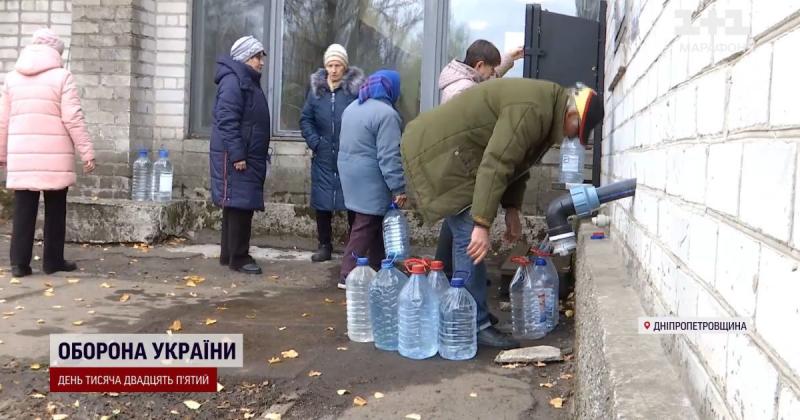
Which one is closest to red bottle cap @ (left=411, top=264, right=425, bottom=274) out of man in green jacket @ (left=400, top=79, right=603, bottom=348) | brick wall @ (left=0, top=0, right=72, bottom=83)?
man in green jacket @ (left=400, top=79, right=603, bottom=348)

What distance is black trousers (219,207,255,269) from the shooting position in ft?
19.0

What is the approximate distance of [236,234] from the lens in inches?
230

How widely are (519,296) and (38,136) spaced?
365 cm

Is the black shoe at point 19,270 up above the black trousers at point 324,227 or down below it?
below

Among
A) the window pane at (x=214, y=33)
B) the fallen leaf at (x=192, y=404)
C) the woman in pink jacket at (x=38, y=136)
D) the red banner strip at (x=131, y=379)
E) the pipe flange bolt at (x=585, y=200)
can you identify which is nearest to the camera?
the pipe flange bolt at (x=585, y=200)

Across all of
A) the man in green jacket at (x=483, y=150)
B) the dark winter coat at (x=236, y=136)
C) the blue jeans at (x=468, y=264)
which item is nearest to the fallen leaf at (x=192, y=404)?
the man in green jacket at (x=483, y=150)

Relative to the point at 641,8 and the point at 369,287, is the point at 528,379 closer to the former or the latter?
the point at 369,287

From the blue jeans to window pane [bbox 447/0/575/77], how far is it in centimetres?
363

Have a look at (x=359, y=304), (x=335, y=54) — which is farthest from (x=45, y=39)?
(x=359, y=304)

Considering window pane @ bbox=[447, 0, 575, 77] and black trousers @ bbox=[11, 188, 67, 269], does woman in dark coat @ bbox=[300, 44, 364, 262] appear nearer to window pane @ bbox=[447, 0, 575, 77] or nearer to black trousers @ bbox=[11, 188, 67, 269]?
window pane @ bbox=[447, 0, 575, 77]

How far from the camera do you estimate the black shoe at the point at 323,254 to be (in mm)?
6578

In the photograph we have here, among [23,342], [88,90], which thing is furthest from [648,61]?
[88,90]

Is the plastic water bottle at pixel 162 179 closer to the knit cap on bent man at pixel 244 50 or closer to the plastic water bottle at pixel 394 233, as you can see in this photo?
the knit cap on bent man at pixel 244 50

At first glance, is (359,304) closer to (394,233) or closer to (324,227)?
(394,233)
